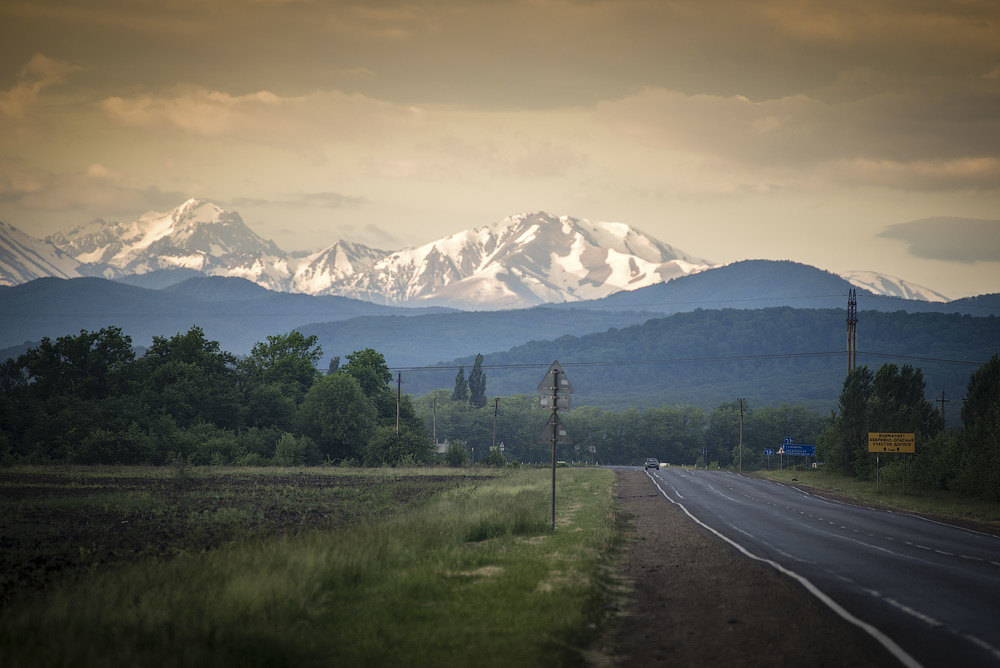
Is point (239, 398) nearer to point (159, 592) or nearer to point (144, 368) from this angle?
point (144, 368)

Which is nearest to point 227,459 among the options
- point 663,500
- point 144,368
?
point 144,368

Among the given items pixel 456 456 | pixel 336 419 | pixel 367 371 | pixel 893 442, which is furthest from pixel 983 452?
pixel 367 371

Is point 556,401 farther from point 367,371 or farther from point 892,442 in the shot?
point 367,371

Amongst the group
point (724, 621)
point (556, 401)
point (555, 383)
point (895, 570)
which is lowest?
point (895, 570)

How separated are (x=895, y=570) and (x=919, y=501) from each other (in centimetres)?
3214

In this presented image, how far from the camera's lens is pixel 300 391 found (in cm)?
10850

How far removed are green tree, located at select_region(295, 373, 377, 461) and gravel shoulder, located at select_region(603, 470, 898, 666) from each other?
252ft

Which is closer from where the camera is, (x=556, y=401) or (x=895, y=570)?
(x=895, y=570)

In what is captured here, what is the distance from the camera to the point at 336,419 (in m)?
95.8

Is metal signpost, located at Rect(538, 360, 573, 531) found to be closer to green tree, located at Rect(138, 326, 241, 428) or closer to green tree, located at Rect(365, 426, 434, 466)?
green tree, located at Rect(365, 426, 434, 466)

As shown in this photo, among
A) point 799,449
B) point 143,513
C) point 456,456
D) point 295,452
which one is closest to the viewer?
point 143,513

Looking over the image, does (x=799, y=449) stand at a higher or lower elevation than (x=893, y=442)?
lower

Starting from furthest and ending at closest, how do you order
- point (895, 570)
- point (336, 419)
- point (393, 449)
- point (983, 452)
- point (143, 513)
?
1. point (336, 419)
2. point (393, 449)
3. point (983, 452)
4. point (143, 513)
5. point (895, 570)

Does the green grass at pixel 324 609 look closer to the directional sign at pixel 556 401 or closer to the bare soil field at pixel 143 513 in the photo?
the bare soil field at pixel 143 513
